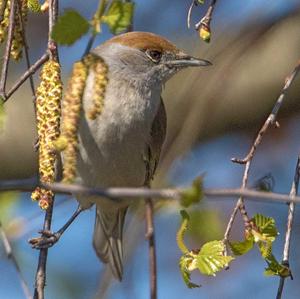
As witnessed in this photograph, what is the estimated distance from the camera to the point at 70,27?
2.26 metres

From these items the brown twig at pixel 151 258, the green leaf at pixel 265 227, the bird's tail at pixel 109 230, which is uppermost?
the brown twig at pixel 151 258

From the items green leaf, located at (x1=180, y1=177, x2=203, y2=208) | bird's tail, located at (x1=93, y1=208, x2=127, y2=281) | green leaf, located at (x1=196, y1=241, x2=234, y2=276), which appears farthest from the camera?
bird's tail, located at (x1=93, y1=208, x2=127, y2=281)

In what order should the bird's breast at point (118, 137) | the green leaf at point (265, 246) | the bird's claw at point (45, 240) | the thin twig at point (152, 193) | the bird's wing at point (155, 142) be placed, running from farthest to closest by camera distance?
the bird's wing at point (155, 142) < the bird's breast at point (118, 137) < the bird's claw at point (45, 240) < the green leaf at point (265, 246) < the thin twig at point (152, 193)

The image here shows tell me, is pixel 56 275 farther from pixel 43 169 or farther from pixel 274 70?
pixel 43 169

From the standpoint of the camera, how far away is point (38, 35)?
26.5 feet

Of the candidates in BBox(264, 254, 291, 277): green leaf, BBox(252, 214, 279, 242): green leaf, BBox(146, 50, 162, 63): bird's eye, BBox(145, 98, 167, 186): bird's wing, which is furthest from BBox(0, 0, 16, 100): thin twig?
BBox(146, 50, 162, 63): bird's eye

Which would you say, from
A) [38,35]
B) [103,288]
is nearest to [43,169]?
[103,288]

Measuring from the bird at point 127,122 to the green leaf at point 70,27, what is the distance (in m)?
1.53

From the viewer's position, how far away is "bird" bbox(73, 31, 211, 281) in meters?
4.01

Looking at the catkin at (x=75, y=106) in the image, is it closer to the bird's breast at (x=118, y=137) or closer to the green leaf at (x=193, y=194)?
the green leaf at (x=193, y=194)

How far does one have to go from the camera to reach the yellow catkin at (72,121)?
245cm

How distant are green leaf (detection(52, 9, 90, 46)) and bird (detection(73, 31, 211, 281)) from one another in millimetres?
1529

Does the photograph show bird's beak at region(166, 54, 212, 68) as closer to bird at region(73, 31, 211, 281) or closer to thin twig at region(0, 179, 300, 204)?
bird at region(73, 31, 211, 281)

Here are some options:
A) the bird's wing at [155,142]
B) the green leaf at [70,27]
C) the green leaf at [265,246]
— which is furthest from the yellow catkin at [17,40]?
the bird's wing at [155,142]
